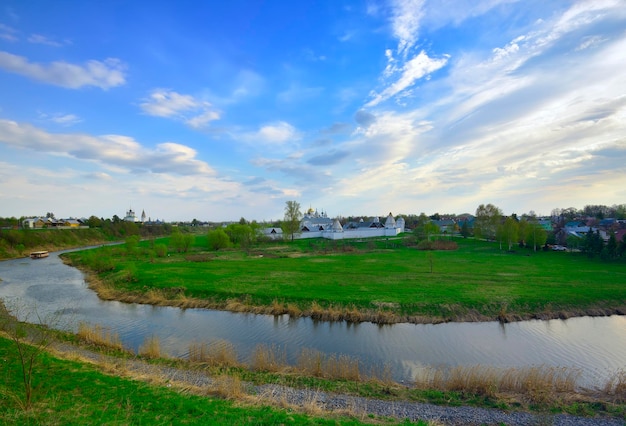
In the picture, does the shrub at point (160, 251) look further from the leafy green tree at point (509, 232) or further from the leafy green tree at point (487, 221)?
the leafy green tree at point (487, 221)

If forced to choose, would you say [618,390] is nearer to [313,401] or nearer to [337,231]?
[313,401]

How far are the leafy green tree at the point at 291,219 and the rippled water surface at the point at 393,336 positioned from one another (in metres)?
55.8

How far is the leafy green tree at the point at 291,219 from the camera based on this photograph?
266 feet

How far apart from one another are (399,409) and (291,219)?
72749 millimetres

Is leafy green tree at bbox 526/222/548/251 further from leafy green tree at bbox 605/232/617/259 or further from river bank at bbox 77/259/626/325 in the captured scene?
river bank at bbox 77/259/626/325

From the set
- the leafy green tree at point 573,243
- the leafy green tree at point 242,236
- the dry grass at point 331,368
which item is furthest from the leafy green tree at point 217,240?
the leafy green tree at point 573,243

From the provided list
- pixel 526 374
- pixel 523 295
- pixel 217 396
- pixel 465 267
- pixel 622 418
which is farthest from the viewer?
pixel 465 267

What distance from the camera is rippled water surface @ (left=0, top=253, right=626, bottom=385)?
15.5m

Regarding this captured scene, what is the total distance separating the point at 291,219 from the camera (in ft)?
271

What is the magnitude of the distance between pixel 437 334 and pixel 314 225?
255 ft

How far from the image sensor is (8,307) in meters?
24.7

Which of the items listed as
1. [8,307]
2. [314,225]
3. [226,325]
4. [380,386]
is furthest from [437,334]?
[314,225]

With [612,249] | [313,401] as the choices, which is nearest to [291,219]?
[612,249]

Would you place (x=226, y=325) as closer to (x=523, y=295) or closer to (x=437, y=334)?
(x=437, y=334)
